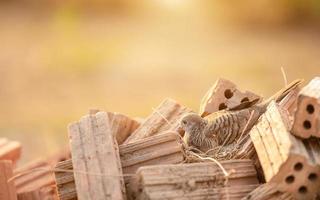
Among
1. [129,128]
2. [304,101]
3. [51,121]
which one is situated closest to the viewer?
[304,101]

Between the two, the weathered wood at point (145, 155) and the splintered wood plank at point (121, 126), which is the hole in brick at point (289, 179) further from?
the splintered wood plank at point (121, 126)

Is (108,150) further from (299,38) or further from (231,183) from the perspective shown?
(299,38)

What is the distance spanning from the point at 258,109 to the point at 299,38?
127 inches

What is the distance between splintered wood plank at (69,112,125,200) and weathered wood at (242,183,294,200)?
37 cm

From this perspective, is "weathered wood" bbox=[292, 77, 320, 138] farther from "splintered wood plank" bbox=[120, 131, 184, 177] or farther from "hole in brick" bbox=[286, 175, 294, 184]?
"splintered wood plank" bbox=[120, 131, 184, 177]

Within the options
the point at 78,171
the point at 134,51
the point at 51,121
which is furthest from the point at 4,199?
the point at 134,51

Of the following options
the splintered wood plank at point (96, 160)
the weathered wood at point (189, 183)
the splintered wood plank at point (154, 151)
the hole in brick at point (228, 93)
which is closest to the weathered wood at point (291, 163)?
the weathered wood at point (189, 183)

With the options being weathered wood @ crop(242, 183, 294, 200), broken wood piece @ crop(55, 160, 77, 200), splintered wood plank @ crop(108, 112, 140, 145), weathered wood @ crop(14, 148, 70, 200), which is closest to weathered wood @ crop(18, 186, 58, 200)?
weathered wood @ crop(14, 148, 70, 200)

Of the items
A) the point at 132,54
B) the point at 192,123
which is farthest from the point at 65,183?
the point at 132,54

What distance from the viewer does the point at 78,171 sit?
6.04 ft

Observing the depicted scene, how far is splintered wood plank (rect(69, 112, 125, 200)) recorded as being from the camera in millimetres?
1781

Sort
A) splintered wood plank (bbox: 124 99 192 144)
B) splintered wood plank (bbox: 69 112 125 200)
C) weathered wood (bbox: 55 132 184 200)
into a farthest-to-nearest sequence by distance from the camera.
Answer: splintered wood plank (bbox: 124 99 192 144), weathered wood (bbox: 55 132 184 200), splintered wood plank (bbox: 69 112 125 200)

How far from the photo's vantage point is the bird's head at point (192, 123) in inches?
83.4

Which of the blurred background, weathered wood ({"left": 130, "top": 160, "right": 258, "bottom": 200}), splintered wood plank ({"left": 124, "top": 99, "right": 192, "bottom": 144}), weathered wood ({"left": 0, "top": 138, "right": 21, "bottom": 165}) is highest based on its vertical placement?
the blurred background
